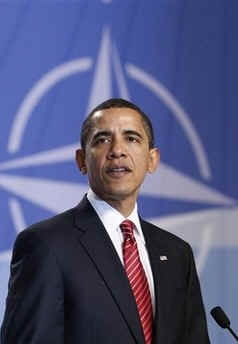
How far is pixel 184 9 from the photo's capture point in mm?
3793

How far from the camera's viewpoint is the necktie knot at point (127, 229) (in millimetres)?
2084

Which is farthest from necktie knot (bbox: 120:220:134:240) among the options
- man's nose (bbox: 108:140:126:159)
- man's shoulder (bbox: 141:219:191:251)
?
man's nose (bbox: 108:140:126:159)

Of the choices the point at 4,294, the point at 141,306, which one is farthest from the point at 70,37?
the point at 141,306

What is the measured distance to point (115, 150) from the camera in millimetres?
2018

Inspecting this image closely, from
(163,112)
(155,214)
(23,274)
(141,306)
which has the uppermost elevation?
(163,112)

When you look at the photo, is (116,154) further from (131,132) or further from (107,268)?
(107,268)

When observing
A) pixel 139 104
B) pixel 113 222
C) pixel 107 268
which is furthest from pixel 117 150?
pixel 139 104

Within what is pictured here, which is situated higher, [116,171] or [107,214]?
[116,171]

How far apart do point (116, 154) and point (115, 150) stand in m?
0.01

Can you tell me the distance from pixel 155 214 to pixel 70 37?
41.0 inches

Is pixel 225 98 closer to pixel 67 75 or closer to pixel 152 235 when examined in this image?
pixel 67 75

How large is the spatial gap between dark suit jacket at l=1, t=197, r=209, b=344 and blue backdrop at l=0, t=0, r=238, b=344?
1541mm

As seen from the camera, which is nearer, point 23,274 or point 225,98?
point 23,274

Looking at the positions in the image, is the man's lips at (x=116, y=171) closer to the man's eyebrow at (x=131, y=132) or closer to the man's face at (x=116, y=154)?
the man's face at (x=116, y=154)
